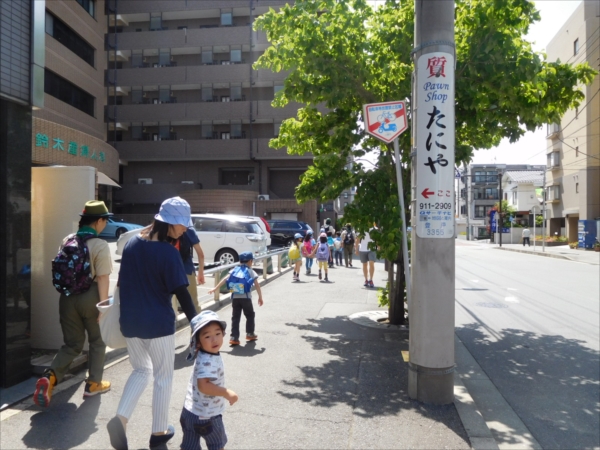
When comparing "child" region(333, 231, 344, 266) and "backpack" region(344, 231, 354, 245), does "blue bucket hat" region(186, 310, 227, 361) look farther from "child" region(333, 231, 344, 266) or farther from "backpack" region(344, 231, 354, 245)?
"child" region(333, 231, 344, 266)

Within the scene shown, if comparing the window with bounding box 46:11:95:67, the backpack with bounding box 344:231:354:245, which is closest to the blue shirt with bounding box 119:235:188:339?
the backpack with bounding box 344:231:354:245

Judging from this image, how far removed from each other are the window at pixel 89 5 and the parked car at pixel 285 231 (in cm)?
1754

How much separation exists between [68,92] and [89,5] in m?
6.58

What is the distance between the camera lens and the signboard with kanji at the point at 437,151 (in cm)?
493

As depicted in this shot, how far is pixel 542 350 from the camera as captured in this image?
24.8ft

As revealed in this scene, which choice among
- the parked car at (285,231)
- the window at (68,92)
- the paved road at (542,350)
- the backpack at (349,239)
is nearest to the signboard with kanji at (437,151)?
the paved road at (542,350)

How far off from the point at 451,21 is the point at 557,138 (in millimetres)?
49762

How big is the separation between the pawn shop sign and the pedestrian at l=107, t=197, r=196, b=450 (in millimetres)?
2744

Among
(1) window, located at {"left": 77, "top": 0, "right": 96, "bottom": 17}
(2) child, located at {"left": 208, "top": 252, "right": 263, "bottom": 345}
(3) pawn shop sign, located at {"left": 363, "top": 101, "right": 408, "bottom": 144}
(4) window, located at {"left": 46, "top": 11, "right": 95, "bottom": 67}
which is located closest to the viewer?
(3) pawn shop sign, located at {"left": 363, "top": 101, "right": 408, "bottom": 144}

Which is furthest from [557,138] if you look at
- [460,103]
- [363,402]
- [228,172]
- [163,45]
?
[363,402]

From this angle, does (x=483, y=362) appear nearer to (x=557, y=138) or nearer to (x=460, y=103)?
(x=460, y=103)

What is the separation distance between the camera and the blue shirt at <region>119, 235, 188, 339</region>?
3566mm

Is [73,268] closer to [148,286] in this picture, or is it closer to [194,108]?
[148,286]

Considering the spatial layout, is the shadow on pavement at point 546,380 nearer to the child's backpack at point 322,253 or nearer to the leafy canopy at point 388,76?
the leafy canopy at point 388,76
